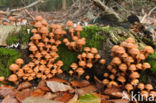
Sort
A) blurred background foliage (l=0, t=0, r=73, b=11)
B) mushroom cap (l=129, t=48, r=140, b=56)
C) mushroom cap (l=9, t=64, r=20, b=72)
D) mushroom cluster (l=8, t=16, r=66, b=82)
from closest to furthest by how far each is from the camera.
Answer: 1. mushroom cap (l=129, t=48, r=140, b=56)
2. mushroom cap (l=9, t=64, r=20, b=72)
3. mushroom cluster (l=8, t=16, r=66, b=82)
4. blurred background foliage (l=0, t=0, r=73, b=11)

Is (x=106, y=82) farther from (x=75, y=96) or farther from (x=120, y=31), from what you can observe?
(x=120, y=31)

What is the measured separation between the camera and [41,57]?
3363 millimetres

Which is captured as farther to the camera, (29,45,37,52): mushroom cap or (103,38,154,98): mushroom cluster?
(29,45,37,52): mushroom cap


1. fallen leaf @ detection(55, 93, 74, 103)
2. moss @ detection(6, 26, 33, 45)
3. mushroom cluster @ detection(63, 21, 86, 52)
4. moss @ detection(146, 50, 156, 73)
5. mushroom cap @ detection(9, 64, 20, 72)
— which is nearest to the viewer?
fallen leaf @ detection(55, 93, 74, 103)

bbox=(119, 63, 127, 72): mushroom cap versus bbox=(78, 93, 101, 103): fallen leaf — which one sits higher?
bbox=(119, 63, 127, 72): mushroom cap

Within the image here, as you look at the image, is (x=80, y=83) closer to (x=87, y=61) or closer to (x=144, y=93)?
(x=87, y=61)

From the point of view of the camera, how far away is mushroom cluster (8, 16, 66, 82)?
302 cm

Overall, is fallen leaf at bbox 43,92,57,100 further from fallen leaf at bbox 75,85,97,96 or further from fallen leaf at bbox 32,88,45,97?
fallen leaf at bbox 75,85,97,96

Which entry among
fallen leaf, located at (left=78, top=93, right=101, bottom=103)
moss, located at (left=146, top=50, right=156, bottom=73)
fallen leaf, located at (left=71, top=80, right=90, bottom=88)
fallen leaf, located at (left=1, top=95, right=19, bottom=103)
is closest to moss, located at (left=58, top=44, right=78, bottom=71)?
fallen leaf, located at (left=71, top=80, right=90, bottom=88)

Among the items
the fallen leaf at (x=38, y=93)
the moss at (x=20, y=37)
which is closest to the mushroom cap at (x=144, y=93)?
the fallen leaf at (x=38, y=93)

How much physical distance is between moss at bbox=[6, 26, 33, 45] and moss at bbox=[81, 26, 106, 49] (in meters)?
1.33

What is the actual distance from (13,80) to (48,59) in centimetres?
81

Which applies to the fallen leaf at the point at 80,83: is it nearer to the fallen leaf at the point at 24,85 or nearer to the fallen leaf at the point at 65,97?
the fallen leaf at the point at 65,97

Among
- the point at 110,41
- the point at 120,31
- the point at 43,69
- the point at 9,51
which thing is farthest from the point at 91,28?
the point at 9,51
